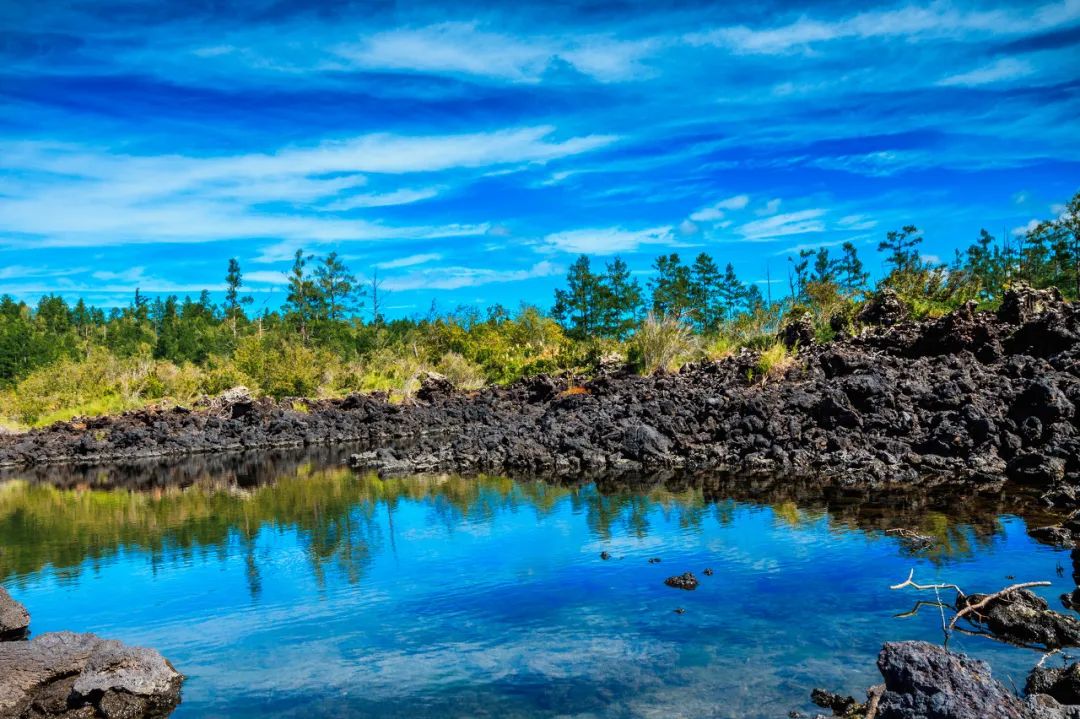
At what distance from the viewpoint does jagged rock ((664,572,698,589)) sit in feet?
39.0

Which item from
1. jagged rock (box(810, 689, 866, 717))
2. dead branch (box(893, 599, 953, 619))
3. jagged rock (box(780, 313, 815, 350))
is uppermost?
jagged rock (box(780, 313, 815, 350))

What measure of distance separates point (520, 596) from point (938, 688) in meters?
7.14

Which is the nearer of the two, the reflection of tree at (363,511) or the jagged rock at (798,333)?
the reflection of tree at (363,511)

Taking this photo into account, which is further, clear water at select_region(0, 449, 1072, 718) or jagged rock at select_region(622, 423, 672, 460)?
jagged rock at select_region(622, 423, 672, 460)

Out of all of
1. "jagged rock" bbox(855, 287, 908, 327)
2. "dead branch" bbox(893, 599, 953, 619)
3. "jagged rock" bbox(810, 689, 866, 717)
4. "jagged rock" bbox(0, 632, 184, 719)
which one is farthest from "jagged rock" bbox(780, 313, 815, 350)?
"jagged rock" bbox(0, 632, 184, 719)

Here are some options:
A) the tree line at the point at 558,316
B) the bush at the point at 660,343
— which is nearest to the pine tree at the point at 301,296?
the tree line at the point at 558,316

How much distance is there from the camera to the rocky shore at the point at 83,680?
851cm

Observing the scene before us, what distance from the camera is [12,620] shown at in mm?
11031

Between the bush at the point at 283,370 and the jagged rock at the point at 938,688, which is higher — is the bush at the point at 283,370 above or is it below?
above

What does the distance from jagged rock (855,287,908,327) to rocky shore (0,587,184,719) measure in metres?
28.0

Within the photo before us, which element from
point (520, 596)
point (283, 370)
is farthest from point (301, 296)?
point (520, 596)

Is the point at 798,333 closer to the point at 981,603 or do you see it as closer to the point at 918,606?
the point at 918,606

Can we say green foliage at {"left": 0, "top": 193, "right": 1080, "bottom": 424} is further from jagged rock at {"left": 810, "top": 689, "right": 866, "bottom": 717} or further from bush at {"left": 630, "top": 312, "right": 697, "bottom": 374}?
jagged rock at {"left": 810, "top": 689, "right": 866, "bottom": 717}

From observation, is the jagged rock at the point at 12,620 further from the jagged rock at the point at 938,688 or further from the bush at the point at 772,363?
the bush at the point at 772,363
